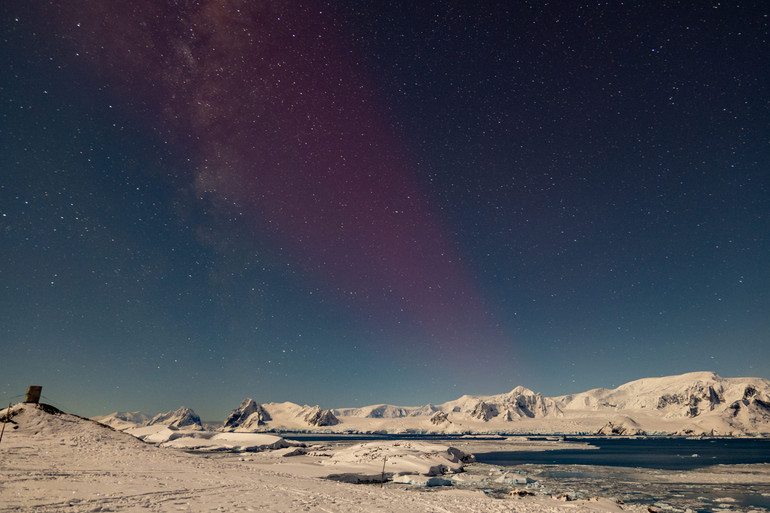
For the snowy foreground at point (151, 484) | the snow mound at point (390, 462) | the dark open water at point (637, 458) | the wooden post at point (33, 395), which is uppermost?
the wooden post at point (33, 395)

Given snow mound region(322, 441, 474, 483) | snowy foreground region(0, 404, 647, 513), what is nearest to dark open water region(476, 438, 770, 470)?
snow mound region(322, 441, 474, 483)

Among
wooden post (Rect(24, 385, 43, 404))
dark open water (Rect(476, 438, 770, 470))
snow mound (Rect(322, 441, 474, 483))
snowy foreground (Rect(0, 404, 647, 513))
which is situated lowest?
dark open water (Rect(476, 438, 770, 470))

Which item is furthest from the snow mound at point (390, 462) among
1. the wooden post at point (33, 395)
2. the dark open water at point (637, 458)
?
the wooden post at point (33, 395)

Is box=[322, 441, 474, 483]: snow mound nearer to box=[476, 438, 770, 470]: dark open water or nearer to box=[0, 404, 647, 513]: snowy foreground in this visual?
box=[0, 404, 647, 513]: snowy foreground

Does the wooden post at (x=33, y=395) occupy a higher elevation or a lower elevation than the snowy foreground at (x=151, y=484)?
higher

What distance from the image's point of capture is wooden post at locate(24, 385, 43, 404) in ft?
123

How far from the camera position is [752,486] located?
37875 millimetres

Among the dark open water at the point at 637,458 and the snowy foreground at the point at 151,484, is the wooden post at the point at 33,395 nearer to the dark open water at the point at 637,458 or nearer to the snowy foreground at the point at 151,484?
the snowy foreground at the point at 151,484

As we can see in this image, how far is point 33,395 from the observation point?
3791cm

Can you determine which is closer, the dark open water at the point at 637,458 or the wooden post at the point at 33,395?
the wooden post at the point at 33,395

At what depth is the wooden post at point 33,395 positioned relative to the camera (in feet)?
123

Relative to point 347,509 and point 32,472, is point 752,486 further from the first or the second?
point 32,472

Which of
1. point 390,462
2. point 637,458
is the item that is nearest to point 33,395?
point 390,462

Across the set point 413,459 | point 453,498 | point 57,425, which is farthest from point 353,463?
point 57,425
